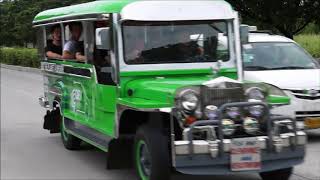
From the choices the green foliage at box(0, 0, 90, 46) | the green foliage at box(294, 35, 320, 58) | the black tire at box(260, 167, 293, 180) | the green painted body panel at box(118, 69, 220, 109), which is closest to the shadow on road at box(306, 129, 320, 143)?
the black tire at box(260, 167, 293, 180)

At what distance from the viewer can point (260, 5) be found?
1842 centimetres

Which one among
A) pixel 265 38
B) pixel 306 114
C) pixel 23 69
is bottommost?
pixel 23 69

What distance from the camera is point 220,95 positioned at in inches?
234

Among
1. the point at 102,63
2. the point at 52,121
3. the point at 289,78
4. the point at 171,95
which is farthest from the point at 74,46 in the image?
the point at 289,78

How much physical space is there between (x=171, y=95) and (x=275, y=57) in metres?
5.09

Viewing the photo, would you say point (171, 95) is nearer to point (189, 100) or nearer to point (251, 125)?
point (189, 100)

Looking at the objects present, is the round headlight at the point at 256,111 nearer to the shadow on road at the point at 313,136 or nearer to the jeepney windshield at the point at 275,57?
the shadow on road at the point at 313,136

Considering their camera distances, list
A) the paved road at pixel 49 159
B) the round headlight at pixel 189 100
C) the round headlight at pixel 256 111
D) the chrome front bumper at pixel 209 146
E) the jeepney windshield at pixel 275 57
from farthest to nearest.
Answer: the jeepney windshield at pixel 275 57 → the paved road at pixel 49 159 → the round headlight at pixel 256 111 → the round headlight at pixel 189 100 → the chrome front bumper at pixel 209 146

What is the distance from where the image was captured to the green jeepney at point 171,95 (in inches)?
225

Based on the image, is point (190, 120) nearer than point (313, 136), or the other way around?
point (190, 120)

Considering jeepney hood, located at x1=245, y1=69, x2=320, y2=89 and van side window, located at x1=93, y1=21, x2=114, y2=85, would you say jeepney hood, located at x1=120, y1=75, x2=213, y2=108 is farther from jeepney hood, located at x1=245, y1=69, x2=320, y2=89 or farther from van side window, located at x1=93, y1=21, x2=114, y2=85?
jeepney hood, located at x1=245, y1=69, x2=320, y2=89

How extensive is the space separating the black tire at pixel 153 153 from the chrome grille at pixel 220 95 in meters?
0.57

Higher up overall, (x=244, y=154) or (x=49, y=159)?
(x=244, y=154)

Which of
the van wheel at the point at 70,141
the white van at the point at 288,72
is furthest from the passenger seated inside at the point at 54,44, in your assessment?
the white van at the point at 288,72
